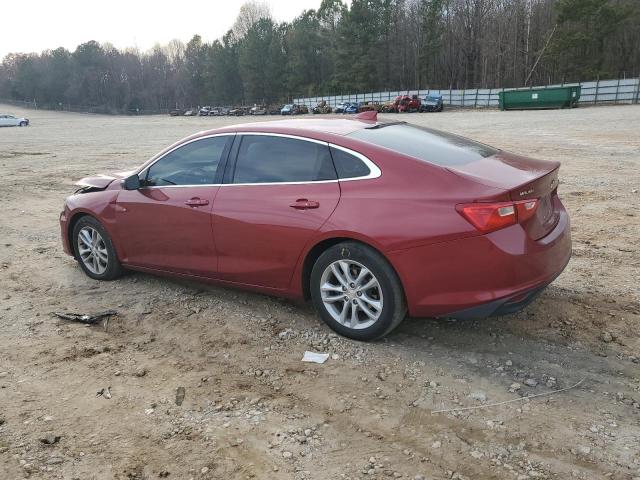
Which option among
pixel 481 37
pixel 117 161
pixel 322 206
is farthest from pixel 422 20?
pixel 322 206

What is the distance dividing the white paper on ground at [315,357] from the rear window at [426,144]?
61.5 inches

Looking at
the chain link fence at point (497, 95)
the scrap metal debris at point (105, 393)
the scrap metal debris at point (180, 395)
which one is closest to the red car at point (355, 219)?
the scrap metal debris at point (180, 395)

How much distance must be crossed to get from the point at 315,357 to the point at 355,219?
1032 mm

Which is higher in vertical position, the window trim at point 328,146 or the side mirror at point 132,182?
the window trim at point 328,146

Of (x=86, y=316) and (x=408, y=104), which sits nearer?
(x=86, y=316)

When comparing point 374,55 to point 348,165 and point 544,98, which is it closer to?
point 544,98

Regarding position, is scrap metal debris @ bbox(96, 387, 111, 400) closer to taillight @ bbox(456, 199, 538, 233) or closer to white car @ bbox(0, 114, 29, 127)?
taillight @ bbox(456, 199, 538, 233)

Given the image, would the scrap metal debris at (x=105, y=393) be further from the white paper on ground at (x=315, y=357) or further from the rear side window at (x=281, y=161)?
the rear side window at (x=281, y=161)

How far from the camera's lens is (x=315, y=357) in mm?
3926

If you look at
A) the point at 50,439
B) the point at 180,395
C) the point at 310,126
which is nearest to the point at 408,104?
the point at 310,126

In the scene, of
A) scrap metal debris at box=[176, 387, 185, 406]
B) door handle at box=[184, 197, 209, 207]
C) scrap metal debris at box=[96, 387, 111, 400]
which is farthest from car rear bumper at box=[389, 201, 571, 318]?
scrap metal debris at box=[96, 387, 111, 400]

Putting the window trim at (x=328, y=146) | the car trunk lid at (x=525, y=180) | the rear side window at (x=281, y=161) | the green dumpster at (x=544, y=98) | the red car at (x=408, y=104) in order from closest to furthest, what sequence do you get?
1. the car trunk lid at (x=525, y=180)
2. the window trim at (x=328, y=146)
3. the rear side window at (x=281, y=161)
4. the green dumpster at (x=544, y=98)
5. the red car at (x=408, y=104)

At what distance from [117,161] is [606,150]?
1403cm

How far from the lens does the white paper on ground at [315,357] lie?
3.89m
